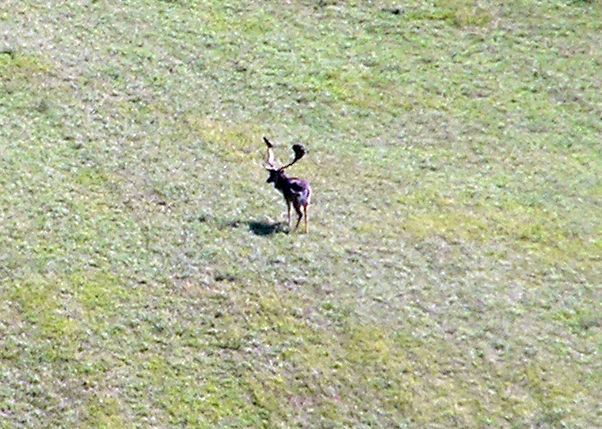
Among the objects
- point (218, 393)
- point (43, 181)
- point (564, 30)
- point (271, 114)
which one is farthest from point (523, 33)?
→ point (218, 393)

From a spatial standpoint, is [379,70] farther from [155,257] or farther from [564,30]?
[155,257]

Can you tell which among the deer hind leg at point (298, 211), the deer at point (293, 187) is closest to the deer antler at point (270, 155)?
the deer at point (293, 187)

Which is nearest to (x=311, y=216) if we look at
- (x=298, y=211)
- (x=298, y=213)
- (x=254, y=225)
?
(x=298, y=213)

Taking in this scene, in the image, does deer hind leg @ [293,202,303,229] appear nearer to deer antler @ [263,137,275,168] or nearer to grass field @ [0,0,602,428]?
grass field @ [0,0,602,428]

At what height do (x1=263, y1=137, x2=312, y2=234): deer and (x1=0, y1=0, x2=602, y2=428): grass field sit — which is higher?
(x1=263, y1=137, x2=312, y2=234): deer

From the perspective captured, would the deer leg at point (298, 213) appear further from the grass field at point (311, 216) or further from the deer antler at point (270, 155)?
the deer antler at point (270, 155)

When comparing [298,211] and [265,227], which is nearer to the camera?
[298,211]

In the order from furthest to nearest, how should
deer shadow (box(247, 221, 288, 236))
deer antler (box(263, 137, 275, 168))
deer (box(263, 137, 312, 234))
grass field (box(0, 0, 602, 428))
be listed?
deer antler (box(263, 137, 275, 168)) < deer shadow (box(247, 221, 288, 236)) < deer (box(263, 137, 312, 234)) < grass field (box(0, 0, 602, 428))

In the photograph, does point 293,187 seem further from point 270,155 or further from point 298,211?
point 270,155

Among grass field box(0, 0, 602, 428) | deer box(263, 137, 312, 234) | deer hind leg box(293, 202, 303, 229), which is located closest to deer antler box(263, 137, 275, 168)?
deer box(263, 137, 312, 234)
